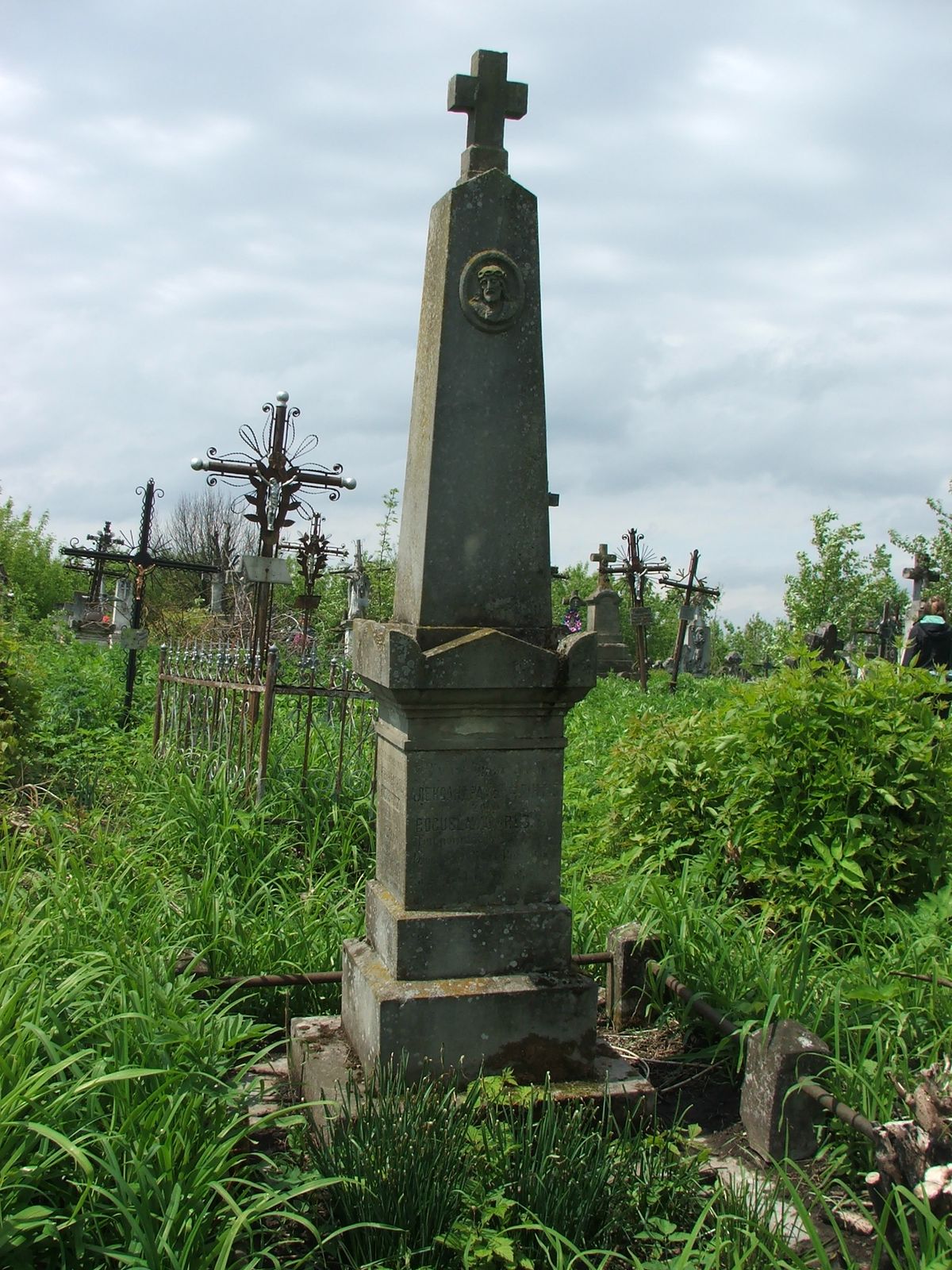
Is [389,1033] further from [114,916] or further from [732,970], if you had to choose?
[732,970]

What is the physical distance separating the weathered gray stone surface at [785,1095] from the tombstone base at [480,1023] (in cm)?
60

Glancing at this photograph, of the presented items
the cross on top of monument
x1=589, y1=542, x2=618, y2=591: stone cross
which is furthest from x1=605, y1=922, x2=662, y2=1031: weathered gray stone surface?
x1=589, y1=542, x2=618, y2=591: stone cross

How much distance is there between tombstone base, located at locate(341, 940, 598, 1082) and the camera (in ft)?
11.4

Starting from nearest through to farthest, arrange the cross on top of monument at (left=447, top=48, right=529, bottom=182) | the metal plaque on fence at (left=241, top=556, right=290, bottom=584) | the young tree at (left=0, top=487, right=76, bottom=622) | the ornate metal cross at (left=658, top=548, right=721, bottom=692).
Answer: the cross on top of monument at (left=447, top=48, right=529, bottom=182)
the metal plaque on fence at (left=241, top=556, right=290, bottom=584)
the ornate metal cross at (left=658, top=548, right=721, bottom=692)
the young tree at (left=0, top=487, right=76, bottom=622)

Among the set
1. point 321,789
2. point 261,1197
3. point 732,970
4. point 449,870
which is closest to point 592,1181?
point 261,1197

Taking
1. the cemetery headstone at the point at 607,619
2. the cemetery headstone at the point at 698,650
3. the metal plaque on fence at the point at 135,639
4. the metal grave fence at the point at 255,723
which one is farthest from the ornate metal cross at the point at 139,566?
the cemetery headstone at the point at 698,650

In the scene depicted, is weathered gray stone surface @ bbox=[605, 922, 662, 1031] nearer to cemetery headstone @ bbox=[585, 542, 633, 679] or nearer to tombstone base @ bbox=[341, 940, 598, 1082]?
tombstone base @ bbox=[341, 940, 598, 1082]

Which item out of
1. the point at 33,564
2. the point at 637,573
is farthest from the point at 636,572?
the point at 33,564

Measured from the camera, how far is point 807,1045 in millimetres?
3393

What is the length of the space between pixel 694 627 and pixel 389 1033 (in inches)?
994

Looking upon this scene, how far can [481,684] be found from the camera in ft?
11.8

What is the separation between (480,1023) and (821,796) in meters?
2.64

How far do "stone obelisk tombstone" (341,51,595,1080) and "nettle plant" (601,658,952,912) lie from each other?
2078 mm

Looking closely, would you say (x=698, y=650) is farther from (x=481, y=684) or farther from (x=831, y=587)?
(x=481, y=684)
